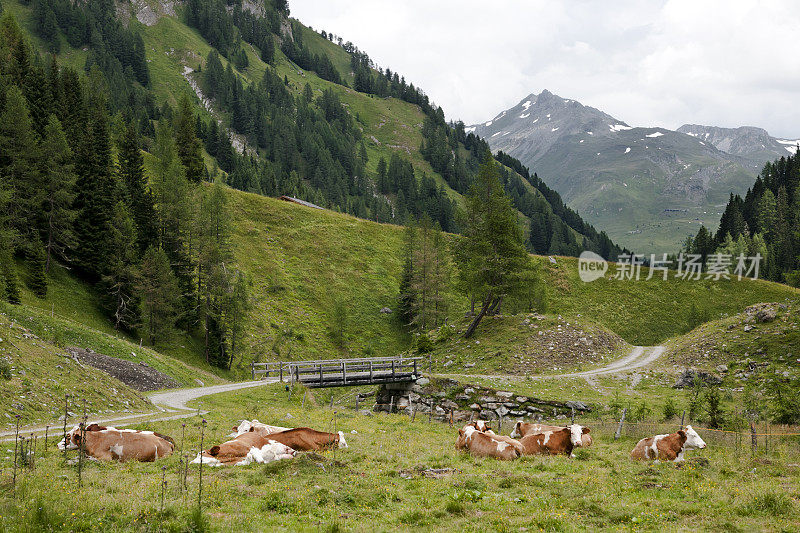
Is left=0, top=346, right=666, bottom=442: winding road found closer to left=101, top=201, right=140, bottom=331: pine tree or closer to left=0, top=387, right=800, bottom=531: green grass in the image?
left=0, top=387, right=800, bottom=531: green grass

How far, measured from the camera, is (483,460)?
49.9 ft

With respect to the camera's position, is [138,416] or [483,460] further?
[138,416]

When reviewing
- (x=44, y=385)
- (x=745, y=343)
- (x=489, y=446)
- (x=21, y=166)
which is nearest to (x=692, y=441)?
(x=489, y=446)

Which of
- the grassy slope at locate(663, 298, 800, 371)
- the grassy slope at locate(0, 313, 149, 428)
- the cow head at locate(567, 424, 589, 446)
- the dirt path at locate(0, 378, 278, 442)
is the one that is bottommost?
the dirt path at locate(0, 378, 278, 442)

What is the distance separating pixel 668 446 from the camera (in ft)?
50.3

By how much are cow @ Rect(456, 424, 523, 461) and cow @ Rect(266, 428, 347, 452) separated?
4.45m

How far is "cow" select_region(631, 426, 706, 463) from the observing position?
15117mm

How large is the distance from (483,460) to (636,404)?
16880mm

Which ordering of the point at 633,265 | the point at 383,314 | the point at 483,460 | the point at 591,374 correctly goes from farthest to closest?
the point at 633,265
the point at 383,314
the point at 591,374
the point at 483,460

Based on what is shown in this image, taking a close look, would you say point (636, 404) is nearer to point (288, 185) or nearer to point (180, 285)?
point (180, 285)

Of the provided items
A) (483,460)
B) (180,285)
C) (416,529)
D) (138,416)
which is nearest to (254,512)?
(416,529)

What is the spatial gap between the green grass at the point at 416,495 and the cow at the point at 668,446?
0.62m

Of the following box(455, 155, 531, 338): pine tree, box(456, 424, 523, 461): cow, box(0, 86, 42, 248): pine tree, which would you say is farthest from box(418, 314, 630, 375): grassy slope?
box(0, 86, 42, 248): pine tree

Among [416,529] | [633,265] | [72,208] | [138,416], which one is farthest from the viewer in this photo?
[633,265]
